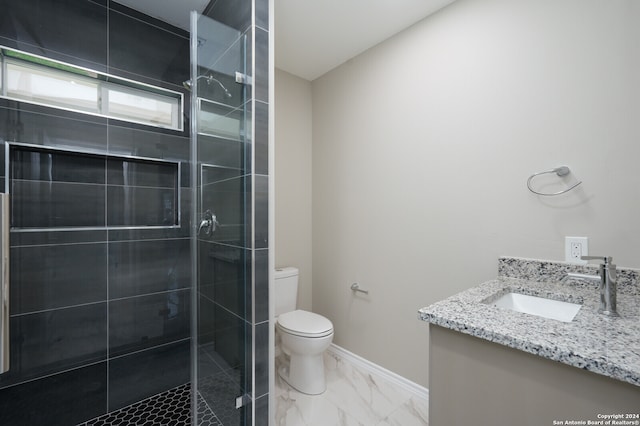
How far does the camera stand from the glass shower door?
58.2 inches

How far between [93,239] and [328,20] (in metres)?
2.05

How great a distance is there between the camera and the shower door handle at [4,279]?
4.24 feet

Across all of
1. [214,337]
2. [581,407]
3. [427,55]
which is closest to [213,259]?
[214,337]

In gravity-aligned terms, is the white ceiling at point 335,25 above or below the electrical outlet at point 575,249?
above

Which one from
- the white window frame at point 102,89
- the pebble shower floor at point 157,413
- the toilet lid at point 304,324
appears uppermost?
the white window frame at point 102,89

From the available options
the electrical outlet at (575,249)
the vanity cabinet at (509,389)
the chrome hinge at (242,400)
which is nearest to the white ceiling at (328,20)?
the electrical outlet at (575,249)

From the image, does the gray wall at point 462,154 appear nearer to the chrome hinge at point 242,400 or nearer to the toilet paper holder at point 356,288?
the toilet paper holder at point 356,288

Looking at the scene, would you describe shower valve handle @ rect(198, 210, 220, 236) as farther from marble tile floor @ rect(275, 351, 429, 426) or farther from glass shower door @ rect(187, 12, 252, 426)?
marble tile floor @ rect(275, 351, 429, 426)

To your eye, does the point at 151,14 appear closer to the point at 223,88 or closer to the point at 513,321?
the point at 223,88

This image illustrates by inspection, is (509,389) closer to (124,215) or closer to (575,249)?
(575,249)

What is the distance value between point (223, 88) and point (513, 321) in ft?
5.27

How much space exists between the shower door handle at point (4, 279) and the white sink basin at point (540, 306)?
2.20 metres

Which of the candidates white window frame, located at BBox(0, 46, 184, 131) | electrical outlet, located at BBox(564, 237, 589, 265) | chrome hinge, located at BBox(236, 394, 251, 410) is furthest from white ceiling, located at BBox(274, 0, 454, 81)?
chrome hinge, located at BBox(236, 394, 251, 410)

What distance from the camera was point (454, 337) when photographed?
0.98 meters
